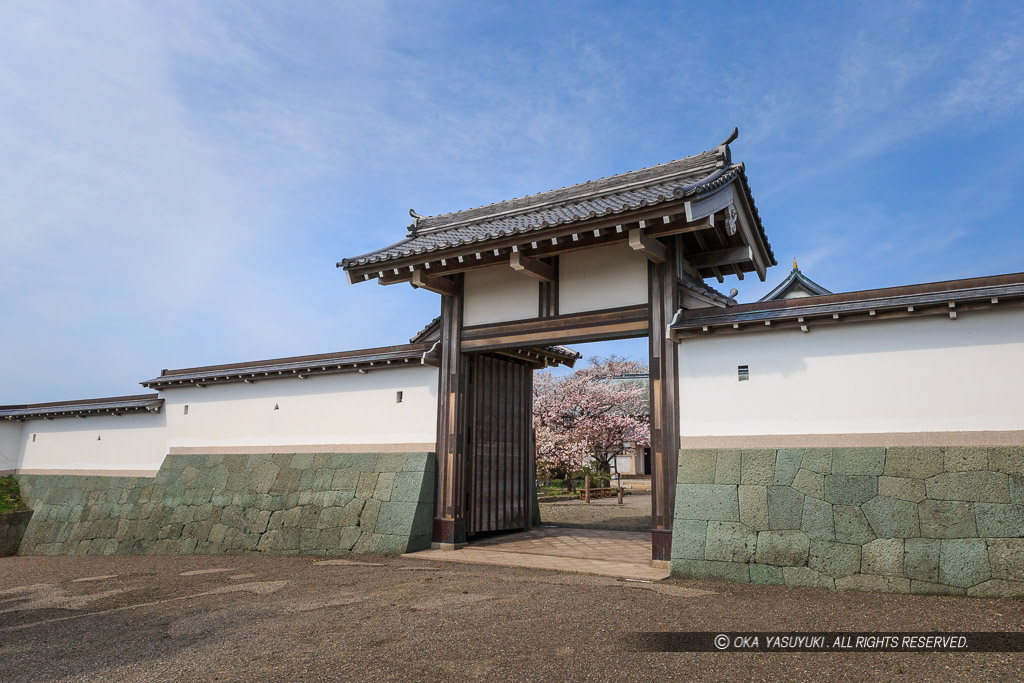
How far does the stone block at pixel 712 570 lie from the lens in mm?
6508

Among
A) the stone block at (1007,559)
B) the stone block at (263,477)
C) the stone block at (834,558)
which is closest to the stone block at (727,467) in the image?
the stone block at (834,558)

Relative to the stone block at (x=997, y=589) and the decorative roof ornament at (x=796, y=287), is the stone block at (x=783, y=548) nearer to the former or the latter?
the stone block at (x=997, y=589)

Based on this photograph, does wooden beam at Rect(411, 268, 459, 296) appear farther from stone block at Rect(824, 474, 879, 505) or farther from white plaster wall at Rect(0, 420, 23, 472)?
white plaster wall at Rect(0, 420, 23, 472)

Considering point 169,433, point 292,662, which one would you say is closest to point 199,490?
point 169,433

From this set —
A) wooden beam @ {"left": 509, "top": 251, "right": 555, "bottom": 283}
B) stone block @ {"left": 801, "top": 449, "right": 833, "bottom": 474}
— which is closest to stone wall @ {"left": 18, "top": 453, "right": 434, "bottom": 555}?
wooden beam @ {"left": 509, "top": 251, "right": 555, "bottom": 283}

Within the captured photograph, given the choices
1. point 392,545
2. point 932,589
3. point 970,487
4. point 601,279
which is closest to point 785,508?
point 932,589

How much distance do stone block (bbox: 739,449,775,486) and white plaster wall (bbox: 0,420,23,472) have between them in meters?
15.9

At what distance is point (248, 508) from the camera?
10258 millimetres

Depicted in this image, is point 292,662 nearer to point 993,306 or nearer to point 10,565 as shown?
point 993,306

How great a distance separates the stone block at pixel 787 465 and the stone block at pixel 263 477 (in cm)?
789

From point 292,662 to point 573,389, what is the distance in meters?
22.5

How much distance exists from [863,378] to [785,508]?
1.65 meters

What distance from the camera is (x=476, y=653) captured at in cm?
434

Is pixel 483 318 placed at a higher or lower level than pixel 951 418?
higher
